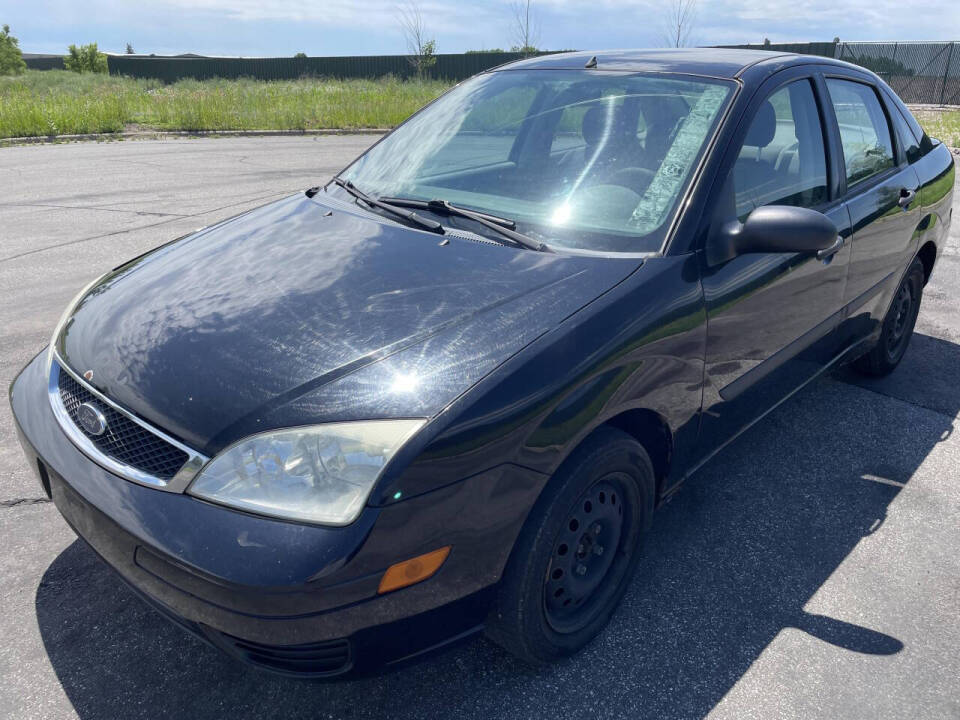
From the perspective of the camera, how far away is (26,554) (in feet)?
8.67

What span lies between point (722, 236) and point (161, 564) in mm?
1866

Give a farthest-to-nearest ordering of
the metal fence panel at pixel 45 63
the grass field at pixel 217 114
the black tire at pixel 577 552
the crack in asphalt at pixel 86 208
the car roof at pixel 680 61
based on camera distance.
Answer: the metal fence panel at pixel 45 63
the grass field at pixel 217 114
the crack in asphalt at pixel 86 208
the car roof at pixel 680 61
the black tire at pixel 577 552

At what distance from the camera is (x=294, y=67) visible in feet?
131

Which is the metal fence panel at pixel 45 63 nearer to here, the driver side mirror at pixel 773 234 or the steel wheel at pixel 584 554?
the driver side mirror at pixel 773 234

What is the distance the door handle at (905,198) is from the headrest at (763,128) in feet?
4.01

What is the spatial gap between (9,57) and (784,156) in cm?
5903

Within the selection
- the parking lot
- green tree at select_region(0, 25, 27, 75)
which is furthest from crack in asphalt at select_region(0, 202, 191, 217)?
green tree at select_region(0, 25, 27, 75)

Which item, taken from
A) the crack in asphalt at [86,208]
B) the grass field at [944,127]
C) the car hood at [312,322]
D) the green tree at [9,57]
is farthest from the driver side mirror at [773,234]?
the green tree at [9,57]

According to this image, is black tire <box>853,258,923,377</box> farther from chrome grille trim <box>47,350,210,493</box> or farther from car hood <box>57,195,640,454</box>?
chrome grille trim <box>47,350,210,493</box>

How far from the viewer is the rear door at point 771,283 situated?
2492 millimetres

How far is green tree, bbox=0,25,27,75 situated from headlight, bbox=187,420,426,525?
5453cm

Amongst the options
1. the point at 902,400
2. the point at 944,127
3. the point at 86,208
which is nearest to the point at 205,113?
the point at 86,208

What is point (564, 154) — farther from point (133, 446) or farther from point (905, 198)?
point (905, 198)

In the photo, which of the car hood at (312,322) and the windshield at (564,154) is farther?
the windshield at (564,154)
